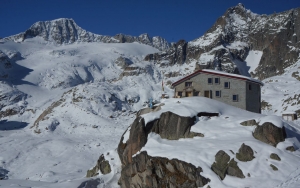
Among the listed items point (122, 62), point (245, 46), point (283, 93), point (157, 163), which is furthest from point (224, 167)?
point (245, 46)

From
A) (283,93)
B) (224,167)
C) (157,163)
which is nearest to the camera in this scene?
(224,167)

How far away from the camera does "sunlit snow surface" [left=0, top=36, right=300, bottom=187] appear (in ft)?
65.2

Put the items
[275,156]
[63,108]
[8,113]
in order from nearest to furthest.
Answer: [275,156] → [63,108] → [8,113]

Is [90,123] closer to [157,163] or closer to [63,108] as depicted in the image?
[63,108]

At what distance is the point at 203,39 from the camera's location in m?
128

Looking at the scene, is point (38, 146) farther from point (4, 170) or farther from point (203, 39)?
point (203, 39)

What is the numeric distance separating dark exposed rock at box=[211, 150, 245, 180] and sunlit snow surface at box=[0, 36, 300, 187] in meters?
0.35

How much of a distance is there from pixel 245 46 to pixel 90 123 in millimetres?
90615

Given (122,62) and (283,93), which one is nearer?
(283,93)

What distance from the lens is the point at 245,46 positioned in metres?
124

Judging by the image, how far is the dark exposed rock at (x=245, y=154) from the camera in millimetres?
18922

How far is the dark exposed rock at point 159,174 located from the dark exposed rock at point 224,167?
102 centimetres

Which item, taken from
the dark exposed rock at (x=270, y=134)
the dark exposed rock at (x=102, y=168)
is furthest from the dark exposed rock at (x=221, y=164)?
the dark exposed rock at (x=102, y=168)

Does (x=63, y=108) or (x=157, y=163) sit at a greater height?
(x=157, y=163)
